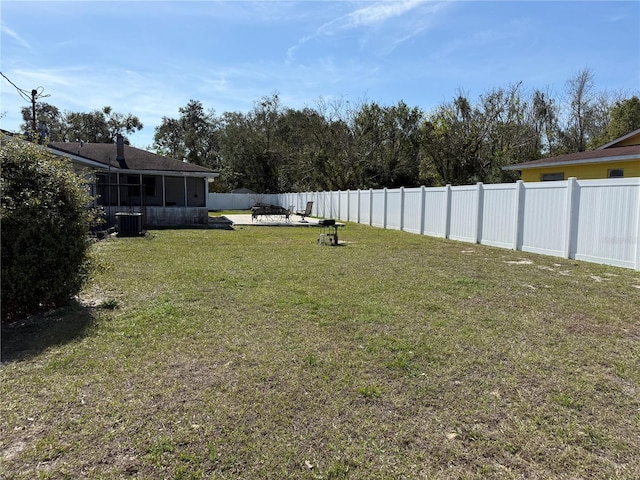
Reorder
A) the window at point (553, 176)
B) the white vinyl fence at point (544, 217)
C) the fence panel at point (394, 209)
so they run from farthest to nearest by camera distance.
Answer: the fence panel at point (394, 209) → the window at point (553, 176) → the white vinyl fence at point (544, 217)

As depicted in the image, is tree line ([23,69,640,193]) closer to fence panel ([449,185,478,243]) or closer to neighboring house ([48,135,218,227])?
neighboring house ([48,135,218,227])

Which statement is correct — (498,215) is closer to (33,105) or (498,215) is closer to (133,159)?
(133,159)

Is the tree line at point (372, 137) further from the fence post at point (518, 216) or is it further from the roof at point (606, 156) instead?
the fence post at point (518, 216)

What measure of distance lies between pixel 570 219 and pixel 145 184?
64.7 feet

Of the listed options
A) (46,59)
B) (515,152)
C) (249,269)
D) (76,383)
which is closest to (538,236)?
(249,269)

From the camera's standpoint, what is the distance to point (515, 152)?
27.8 metres

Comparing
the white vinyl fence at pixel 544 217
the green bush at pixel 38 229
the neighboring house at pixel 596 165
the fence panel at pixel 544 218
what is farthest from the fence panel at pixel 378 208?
the green bush at pixel 38 229

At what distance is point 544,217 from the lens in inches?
381

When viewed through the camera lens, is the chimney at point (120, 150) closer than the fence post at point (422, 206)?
No

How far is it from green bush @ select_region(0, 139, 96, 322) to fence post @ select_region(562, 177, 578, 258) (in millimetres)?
8908

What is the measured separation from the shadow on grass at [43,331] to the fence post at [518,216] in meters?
9.49

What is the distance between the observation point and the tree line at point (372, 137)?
1141 inches

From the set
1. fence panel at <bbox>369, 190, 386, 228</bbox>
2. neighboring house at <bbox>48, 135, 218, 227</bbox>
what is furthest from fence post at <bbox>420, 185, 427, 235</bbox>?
neighboring house at <bbox>48, 135, 218, 227</bbox>

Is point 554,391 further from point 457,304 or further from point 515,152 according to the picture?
point 515,152
